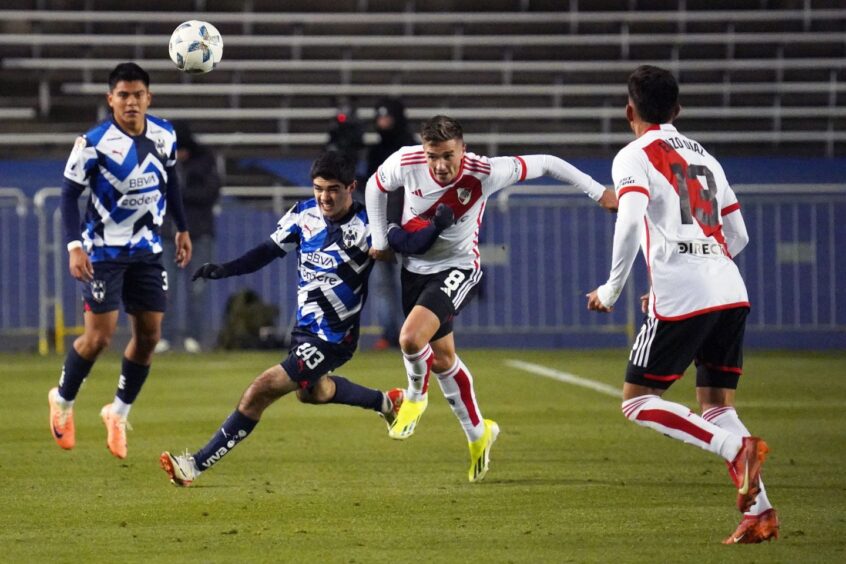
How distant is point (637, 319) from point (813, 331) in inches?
83.0

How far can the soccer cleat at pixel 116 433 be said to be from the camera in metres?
8.48

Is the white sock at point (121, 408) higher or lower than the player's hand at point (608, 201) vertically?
lower

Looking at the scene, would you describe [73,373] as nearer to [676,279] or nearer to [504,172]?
[504,172]

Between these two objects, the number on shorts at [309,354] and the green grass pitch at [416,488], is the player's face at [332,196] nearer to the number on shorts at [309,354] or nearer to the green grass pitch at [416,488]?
the number on shorts at [309,354]

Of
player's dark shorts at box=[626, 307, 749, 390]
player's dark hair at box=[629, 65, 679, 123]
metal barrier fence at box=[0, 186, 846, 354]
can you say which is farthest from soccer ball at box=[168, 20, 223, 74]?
metal barrier fence at box=[0, 186, 846, 354]

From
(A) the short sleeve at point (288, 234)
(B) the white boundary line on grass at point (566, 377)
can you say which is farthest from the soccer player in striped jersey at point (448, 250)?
(B) the white boundary line on grass at point (566, 377)

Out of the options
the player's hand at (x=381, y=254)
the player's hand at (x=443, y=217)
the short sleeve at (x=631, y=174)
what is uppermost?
the short sleeve at (x=631, y=174)

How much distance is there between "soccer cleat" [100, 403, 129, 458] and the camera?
27.8 ft

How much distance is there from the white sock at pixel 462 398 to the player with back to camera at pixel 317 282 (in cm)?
A: 69

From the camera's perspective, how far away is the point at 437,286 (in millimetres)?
7793

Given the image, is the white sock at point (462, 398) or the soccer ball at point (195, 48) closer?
the white sock at point (462, 398)

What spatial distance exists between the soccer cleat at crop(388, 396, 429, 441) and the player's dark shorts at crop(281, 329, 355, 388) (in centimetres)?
89

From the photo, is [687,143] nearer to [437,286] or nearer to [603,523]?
[603,523]

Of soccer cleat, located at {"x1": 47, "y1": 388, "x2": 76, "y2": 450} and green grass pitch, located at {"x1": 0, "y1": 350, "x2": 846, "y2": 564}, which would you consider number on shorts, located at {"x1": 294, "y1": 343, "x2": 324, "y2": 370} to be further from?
soccer cleat, located at {"x1": 47, "y1": 388, "x2": 76, "y2": 450}
